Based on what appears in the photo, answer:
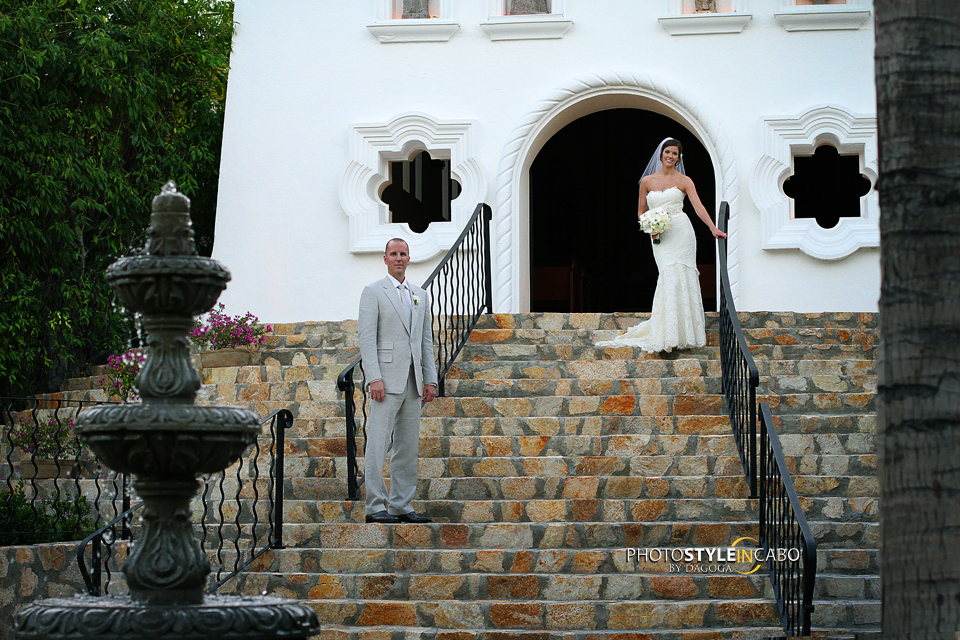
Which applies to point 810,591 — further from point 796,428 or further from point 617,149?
point 617,149

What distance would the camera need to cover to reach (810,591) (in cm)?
600

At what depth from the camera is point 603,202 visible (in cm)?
1862

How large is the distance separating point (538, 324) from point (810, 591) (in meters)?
5.29

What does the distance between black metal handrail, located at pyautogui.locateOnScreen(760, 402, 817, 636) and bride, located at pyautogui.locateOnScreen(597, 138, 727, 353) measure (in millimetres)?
2717

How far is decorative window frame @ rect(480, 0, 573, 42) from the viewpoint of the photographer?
13.0 meters

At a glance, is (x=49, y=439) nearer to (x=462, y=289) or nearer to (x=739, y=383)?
(x=462, y=289)

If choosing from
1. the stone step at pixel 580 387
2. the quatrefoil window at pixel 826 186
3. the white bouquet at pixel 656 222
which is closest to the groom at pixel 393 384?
the stone step at pixel 580 387

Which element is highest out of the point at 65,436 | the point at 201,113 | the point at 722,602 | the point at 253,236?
the point at 201,113

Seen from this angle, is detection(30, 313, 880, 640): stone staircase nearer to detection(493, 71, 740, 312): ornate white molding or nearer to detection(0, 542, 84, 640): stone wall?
detection(0, 542, 84, 640): stone wall

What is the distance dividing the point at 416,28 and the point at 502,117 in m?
1.34

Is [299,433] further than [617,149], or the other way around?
[617,149]

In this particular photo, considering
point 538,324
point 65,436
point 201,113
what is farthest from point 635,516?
point 201,113

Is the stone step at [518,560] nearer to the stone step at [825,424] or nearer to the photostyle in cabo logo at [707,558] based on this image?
the photostyle in cabo logo at [707,558]

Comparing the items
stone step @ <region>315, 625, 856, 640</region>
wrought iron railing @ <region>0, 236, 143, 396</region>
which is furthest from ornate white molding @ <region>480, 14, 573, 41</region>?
stone step @ <region>315, 625, 856, 640</region>
